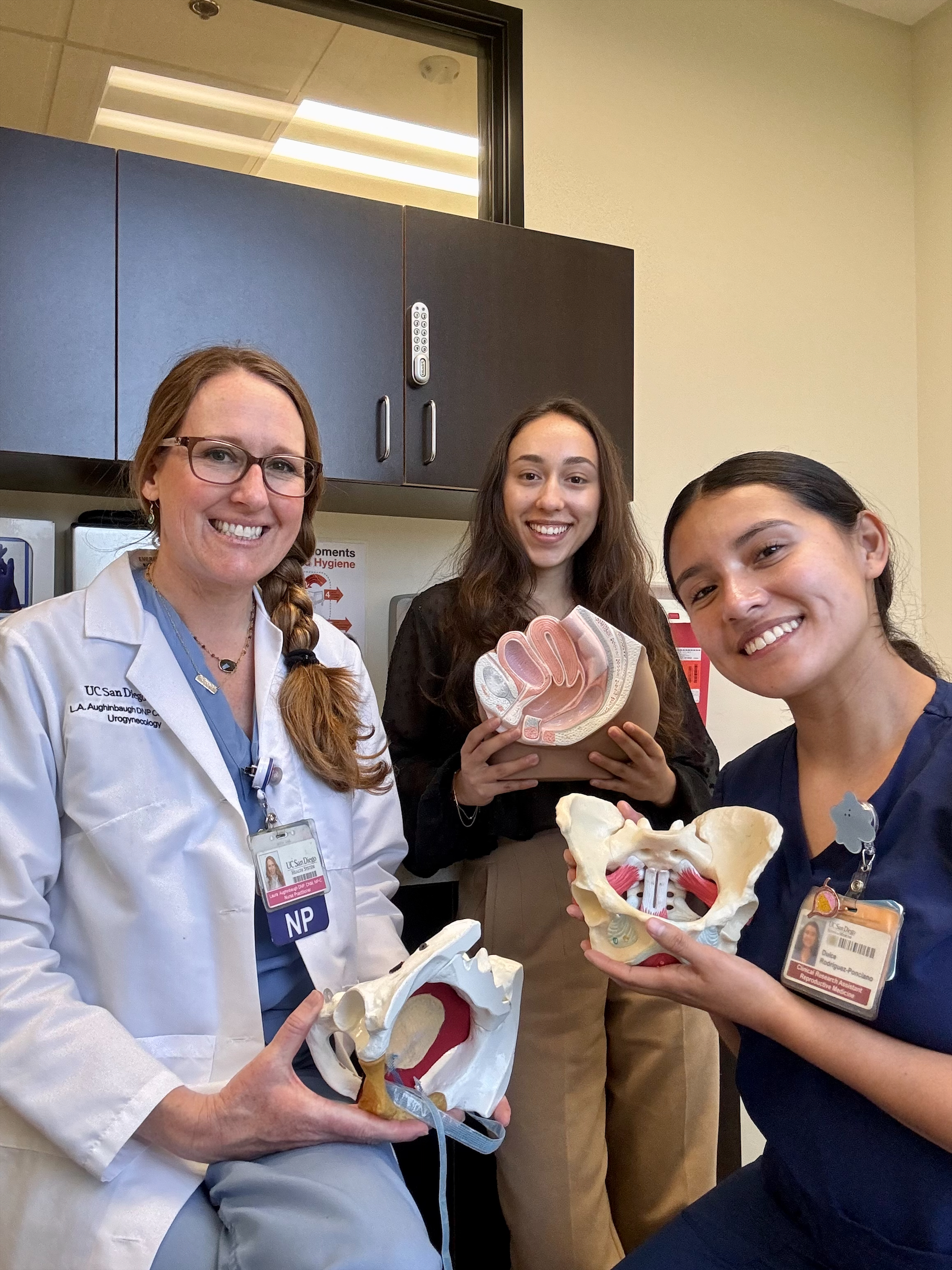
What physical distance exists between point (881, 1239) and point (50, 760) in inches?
44.0

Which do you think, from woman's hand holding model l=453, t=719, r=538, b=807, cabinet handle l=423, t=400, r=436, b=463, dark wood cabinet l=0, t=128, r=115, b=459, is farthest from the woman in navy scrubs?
dark wood cabinet l=0, t=128, r=115, b=459

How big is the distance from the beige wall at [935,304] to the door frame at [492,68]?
1629 millimetres

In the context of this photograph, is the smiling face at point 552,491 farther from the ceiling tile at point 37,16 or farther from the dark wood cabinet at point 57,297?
the ceiling tile at point 37,16

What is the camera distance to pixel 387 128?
3033 mm

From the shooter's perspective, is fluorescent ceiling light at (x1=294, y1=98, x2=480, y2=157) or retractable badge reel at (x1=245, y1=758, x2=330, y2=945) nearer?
retractable badge reel at (x1=245, y1=758, x2=330, y2=945)

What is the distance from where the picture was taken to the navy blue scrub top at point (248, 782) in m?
1.36

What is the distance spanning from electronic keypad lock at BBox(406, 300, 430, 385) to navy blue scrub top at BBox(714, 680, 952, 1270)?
5.00ft

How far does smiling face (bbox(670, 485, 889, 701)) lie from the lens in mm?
1290

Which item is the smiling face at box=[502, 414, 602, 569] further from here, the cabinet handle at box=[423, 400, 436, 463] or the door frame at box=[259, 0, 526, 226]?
the door frame at box=[259, 0, 526, 226]

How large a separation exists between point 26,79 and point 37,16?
171mm

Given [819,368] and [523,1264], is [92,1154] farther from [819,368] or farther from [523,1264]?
[819,368]

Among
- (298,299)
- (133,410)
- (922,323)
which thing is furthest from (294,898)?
(922,323)

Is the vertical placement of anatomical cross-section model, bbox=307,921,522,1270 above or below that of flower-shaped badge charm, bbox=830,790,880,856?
below

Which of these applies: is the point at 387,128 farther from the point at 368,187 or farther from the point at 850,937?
the point at 850,937
